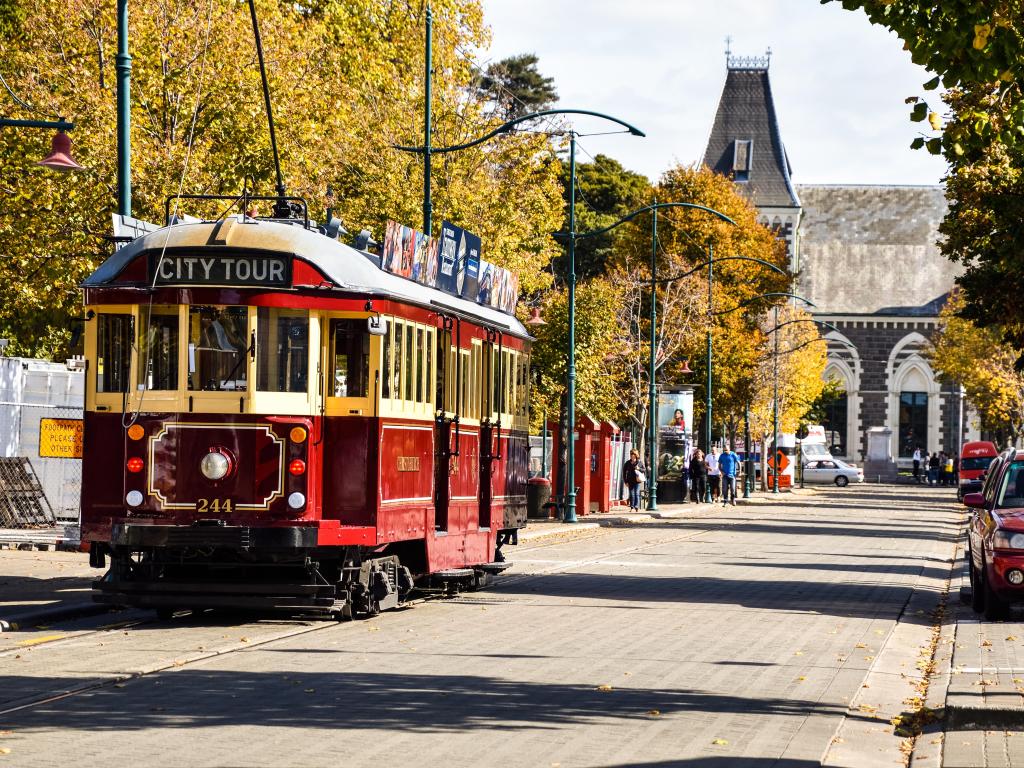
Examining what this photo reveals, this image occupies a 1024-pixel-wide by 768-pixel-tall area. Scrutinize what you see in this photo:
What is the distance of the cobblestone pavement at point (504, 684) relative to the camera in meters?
9.27

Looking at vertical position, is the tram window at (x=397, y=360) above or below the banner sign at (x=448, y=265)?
below

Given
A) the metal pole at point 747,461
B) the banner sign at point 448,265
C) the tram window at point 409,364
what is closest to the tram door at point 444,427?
the banner sign at point 448,265

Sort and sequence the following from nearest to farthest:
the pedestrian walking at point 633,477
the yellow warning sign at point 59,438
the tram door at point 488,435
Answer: the tram door at point 488,435
the yellow warning sign at point 59,438
the pedestrian walking at point 633,477

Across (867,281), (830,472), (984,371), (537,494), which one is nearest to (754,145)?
(867,281)

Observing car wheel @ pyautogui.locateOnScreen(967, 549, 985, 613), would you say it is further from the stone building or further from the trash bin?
the stone building

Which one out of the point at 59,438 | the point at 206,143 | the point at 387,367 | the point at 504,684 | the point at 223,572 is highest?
the point at 206,143

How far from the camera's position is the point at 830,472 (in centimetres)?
9969

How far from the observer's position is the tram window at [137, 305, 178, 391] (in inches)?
609

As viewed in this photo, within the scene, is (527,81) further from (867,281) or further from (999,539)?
(999,539)

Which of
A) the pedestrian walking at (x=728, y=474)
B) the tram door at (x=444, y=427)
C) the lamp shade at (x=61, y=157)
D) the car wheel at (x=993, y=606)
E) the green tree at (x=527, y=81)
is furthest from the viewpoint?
the green tree at (x=527, y=81)

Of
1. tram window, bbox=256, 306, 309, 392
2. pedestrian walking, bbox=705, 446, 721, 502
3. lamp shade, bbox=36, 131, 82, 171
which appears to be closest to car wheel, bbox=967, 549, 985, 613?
tram window, bbox=256, 306, 309, 392

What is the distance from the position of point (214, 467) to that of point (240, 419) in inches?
18.6

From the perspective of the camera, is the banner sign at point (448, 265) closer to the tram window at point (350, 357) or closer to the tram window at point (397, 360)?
the tram window at point (397, 360)

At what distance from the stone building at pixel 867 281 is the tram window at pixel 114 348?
325ft
